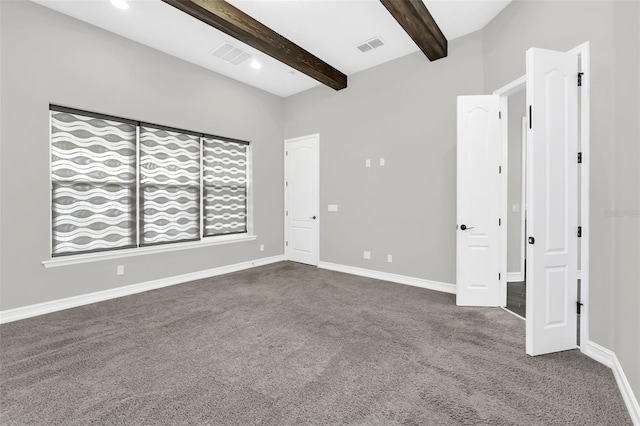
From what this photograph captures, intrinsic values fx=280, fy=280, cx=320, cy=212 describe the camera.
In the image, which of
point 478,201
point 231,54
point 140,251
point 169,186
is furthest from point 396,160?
point 140,251

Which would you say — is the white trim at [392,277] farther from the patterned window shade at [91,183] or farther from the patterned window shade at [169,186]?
the patterned window shade at [91,183]

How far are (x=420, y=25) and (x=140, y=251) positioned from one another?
4.59 meters

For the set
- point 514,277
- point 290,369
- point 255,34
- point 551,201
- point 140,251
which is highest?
point 255,34

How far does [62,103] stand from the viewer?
325 centimetres

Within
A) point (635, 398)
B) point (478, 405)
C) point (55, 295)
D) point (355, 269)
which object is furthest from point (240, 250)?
point (635, 398)

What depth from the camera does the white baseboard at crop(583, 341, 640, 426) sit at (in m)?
1.59

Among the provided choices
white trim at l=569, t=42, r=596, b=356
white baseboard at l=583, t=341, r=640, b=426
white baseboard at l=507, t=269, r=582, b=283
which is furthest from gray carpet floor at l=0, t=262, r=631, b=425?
white baseboard at l=507, t=269, r=582, b=283

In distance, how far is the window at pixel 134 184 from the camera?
3.38 meters

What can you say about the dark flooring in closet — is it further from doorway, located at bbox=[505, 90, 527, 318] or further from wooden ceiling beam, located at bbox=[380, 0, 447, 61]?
wooden ceiling beam, located at bbox=[380, 0, 447, 61]

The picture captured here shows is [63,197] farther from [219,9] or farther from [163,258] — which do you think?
[219,9]

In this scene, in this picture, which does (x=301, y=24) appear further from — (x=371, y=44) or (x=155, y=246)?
(x=155, y=246)

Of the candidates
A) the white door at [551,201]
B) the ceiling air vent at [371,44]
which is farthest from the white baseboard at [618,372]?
the ceiling air vent at [371,44]

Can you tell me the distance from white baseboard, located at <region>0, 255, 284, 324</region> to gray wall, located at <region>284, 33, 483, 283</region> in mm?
1913

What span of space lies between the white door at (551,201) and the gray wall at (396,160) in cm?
150
